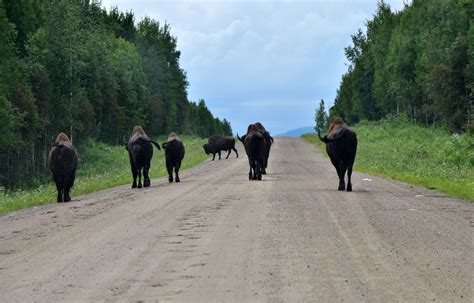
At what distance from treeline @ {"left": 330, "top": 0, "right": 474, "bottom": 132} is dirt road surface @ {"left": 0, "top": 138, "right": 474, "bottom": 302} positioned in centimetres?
2730

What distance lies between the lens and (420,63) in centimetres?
6875

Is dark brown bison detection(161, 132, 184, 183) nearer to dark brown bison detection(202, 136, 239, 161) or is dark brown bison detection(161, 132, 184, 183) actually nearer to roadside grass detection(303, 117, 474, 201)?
roadside grass detection(303, 117, 474, 201)

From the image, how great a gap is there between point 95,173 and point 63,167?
25.4 m

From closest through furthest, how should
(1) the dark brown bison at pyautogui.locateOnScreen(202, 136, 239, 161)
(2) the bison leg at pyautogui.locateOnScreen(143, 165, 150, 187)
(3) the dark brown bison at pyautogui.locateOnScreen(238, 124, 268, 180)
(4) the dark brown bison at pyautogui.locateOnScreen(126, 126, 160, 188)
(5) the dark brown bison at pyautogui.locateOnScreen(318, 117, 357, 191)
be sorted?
1. (5) the dark brown bison at pyautogui.locateOnScreen(318, 117, 357, 191)
2. (4) the dark brown bison at pyautogui.locateOnScreen(126, 126, 160, 188)
3. (2) the bison leg at pyautogui.locateOnScreen(143, 165, 150, 187)
4. (3) the dark brown bison at pyautogui.locateOnScreen(238, 124, 268, 180)
5. (1) the dark brown bison at pyautogui.locateOnScreen(202, 136, 239, 161)

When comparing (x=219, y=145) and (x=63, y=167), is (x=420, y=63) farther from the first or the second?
(x=63, y=167)

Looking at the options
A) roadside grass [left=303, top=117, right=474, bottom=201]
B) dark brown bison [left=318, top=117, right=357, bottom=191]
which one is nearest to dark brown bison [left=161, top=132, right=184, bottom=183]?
dark brown bison [left=318, top=117, right=357, bottom=191]

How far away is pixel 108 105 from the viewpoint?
71.9 meters

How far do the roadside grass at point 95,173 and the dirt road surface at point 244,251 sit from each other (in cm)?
478

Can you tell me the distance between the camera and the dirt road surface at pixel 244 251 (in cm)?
729

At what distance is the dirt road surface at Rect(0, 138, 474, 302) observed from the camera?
Answer: 729 cm

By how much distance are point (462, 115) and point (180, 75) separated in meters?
63.9

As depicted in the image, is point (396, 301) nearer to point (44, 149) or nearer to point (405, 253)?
point (405, 253)

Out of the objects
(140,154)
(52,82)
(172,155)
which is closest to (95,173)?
(52,82)

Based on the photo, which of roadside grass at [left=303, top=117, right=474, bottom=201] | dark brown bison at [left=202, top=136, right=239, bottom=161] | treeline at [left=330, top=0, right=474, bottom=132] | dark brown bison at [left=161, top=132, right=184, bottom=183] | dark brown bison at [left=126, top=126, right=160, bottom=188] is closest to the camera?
roadside grass at [left=303, top=117, right=474, bottom=201]
